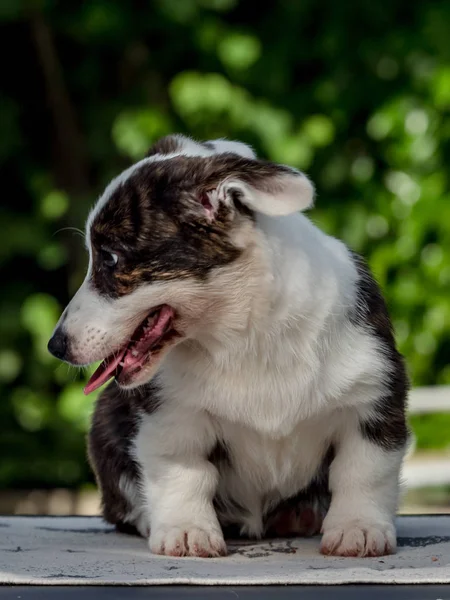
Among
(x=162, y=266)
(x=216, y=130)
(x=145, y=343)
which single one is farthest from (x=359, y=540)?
(x=216, y=130)

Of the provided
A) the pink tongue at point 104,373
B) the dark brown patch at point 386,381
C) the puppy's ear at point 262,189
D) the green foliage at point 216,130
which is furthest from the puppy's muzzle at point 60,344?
the green foliage at point 216,130

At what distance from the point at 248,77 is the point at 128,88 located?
2.95ft

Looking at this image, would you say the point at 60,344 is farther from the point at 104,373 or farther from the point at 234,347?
the point at 234,347

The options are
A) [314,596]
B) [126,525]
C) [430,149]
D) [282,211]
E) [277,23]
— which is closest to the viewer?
[314,596]

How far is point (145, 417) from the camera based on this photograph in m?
3.73

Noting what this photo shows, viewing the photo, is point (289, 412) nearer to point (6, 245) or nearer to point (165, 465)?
point (165, 465)

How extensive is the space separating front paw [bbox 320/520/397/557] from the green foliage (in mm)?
3936

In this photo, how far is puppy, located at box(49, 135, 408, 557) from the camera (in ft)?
11.3

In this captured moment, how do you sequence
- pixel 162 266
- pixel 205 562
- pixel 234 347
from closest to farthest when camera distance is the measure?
pixel 205 562 → pixel 162 266 → pixel 234 347

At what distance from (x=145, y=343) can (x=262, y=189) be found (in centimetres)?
55

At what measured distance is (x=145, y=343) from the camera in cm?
350

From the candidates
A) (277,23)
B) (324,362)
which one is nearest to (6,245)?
(277,23)

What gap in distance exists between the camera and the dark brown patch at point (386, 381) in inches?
144

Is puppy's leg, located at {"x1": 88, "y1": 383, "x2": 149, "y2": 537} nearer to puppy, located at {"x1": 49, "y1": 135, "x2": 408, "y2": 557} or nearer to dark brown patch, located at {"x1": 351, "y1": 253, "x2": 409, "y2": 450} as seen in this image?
puppy, located at {"x1": 49, "y1": 135, "x2": 408, "y2": 557}
